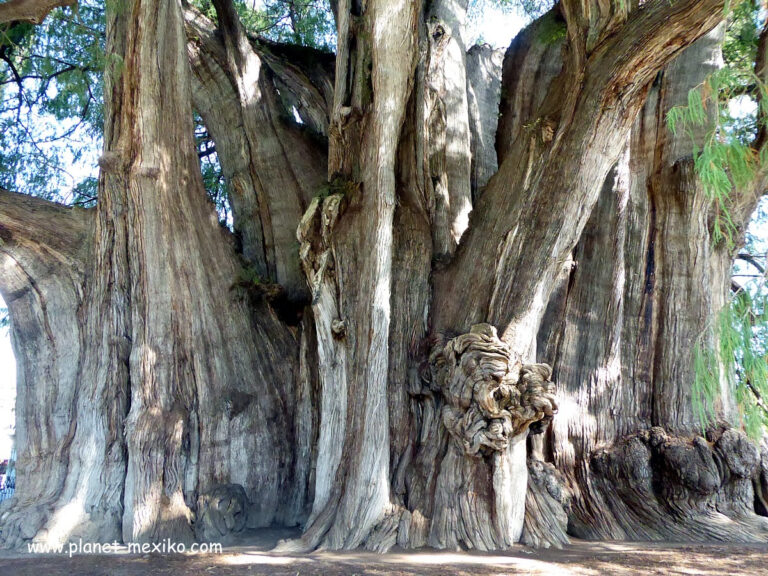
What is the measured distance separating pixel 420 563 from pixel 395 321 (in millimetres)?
1789

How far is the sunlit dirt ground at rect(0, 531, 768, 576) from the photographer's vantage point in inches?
147

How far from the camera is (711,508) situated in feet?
15.8

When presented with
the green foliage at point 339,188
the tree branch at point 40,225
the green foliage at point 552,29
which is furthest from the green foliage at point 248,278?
the green foliage at point 552,29

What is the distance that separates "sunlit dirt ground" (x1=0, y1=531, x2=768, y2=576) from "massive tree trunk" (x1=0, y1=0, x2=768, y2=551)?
26 cm

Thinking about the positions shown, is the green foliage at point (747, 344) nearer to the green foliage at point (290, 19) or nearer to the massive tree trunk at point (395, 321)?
the massive tree trunk at point (395, 321)

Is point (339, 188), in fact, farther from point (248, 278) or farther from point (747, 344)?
point (747, 344)

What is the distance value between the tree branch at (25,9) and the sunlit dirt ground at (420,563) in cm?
392

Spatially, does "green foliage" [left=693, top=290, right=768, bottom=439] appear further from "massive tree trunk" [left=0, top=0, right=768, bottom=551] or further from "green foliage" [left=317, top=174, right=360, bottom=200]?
"green foliage" [left=317, top=174, right=360, bottom=200]

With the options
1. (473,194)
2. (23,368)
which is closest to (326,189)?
(473,194)

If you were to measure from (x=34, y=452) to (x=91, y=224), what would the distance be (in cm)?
190

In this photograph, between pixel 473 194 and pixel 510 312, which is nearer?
pixel 510 312

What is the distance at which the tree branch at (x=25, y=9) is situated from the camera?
16.7 feet

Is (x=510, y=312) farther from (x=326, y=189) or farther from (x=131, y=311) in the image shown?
(x=131, y=311)

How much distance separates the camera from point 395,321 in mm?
5066
